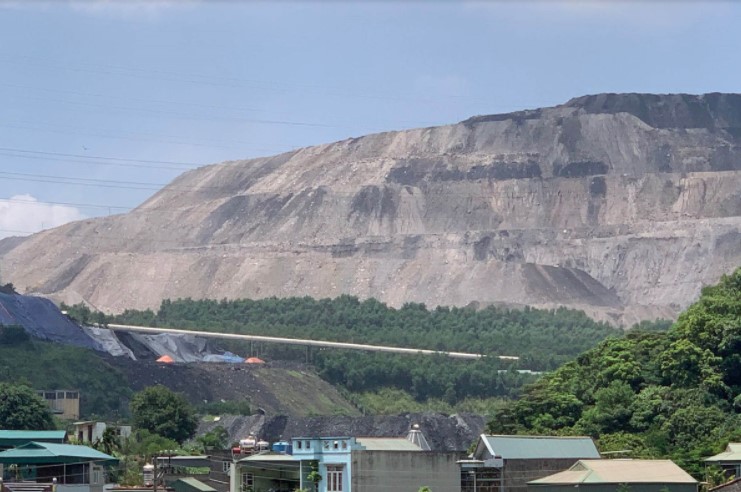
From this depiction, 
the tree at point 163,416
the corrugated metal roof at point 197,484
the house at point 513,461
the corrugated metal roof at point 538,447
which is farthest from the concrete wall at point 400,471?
the tree at point 163,416

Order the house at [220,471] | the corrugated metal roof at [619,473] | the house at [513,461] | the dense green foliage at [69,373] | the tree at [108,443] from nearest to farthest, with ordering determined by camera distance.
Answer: the corrugated metal roof at [619,473] → the house at [513,461] → the house at [220,471] → the tree at [108,443] → the dense green foliage at [69,373]

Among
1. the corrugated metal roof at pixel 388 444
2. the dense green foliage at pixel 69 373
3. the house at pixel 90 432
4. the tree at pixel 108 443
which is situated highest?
the dense green foliage at pixel 69 373

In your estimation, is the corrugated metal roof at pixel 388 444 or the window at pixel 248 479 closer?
the corrugated metal roof at pixel 388 444

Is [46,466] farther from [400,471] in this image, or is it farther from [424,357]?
[424,357]

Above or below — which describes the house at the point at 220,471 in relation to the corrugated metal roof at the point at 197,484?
above

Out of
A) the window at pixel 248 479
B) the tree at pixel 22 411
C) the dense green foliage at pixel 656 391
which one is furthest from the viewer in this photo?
the tree at pixel 22 411

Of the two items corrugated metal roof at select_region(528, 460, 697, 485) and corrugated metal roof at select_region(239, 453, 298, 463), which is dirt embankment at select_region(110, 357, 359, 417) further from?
corrugated metal roof at select_region(528, 460, 697, 485)

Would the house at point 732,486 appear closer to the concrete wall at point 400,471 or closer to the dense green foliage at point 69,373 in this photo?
the concrete wall at point 400,471
